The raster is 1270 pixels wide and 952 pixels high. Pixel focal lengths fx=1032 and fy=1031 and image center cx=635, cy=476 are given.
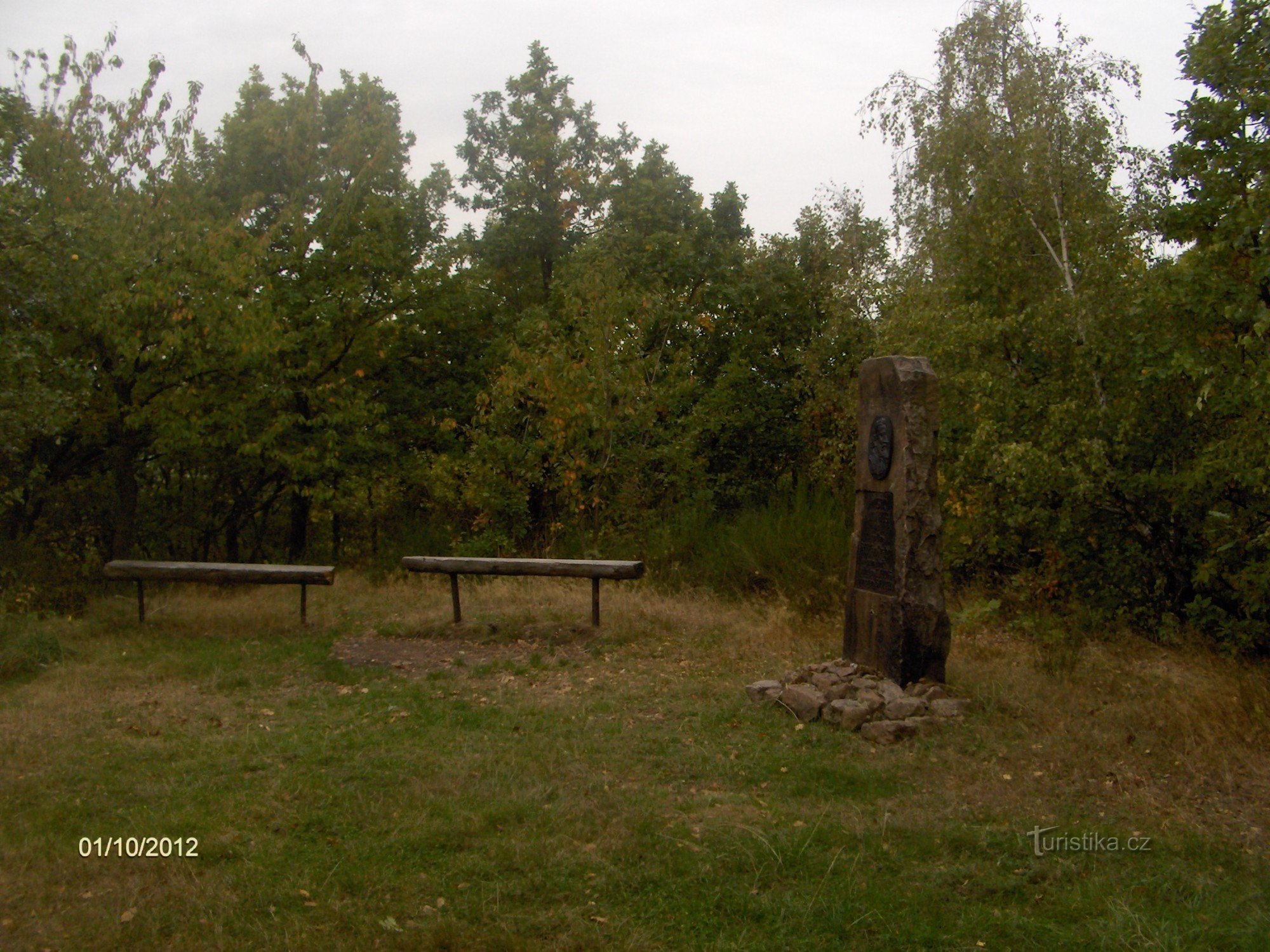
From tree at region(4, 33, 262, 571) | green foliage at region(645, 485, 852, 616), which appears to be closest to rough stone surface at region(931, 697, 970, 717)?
green foliage at region(645, 485, 852, 616)

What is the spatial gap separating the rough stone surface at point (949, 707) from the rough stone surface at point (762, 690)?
98 centimetres

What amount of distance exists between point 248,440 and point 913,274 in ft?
30.7

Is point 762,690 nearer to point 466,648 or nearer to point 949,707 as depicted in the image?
point 949,707

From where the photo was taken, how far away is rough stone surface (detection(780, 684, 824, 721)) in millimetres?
6480

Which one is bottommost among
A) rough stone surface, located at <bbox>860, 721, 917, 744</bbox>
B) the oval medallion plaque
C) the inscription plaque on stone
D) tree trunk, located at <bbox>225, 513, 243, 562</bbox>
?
rough stone surface, located at <bbox>860, 721, 917, 744</bbox>

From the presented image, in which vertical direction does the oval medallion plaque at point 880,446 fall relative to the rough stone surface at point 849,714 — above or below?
above

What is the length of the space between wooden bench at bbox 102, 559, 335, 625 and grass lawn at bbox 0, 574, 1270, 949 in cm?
138

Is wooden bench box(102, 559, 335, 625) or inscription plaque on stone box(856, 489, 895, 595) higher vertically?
inscription plaque on stone box(856, 489, 895, 595)

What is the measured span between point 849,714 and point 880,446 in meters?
2.01

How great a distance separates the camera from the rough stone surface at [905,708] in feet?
20.6

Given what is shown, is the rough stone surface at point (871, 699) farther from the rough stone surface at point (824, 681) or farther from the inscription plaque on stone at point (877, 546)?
the inscription plaque on stone at point (877, 546)

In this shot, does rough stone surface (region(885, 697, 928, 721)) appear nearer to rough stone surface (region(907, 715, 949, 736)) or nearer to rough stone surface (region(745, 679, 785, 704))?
rough stone surface (region(907, 715, 949, 736))

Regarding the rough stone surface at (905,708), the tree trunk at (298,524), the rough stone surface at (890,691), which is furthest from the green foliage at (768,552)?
the tree trunk at (298,524)

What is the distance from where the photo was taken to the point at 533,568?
9789 mm
